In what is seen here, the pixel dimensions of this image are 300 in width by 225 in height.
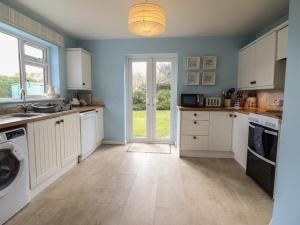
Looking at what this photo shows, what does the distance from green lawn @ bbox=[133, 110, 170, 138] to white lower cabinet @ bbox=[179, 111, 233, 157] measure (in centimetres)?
89

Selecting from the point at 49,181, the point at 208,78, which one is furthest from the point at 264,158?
the point at 49,181

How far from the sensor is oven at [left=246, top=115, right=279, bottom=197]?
2.03m

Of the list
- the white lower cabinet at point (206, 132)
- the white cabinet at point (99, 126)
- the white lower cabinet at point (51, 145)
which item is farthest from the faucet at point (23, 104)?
the white lower cabinet at point (206, 132)

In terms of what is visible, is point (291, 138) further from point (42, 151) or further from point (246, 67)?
point (246, 67)

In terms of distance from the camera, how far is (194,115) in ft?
10.8

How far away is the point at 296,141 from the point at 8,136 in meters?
2.20

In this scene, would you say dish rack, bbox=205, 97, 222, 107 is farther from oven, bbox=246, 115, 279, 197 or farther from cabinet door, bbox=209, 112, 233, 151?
oven, bbox=246, 115, 279, 197

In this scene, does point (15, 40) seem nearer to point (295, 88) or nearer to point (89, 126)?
point (89, 126)

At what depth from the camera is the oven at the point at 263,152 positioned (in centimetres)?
203

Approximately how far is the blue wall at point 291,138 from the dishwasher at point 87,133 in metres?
2.78

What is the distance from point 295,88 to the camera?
1055 millimetres

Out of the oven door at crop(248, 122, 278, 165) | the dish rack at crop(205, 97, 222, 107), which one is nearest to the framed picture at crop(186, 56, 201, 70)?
the dish rack at crop(205, 97, 222, 107)

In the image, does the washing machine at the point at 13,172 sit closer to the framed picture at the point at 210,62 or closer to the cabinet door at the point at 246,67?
the framed picture at the point at 210,62

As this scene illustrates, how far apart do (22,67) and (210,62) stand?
11.0ft
